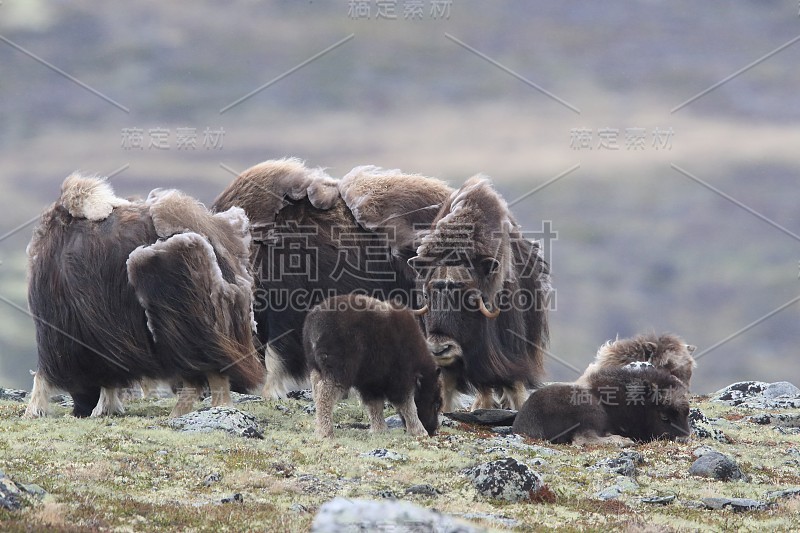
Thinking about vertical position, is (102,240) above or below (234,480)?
above

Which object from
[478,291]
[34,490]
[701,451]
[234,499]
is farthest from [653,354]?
[34,490]

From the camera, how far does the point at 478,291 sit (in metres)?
7.43

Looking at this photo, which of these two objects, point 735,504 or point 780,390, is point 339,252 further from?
point 780,390

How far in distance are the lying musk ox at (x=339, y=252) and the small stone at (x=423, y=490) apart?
8.96 ft

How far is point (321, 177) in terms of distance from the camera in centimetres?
855

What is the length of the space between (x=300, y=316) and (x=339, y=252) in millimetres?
587

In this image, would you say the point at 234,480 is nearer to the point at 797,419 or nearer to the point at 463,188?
the point at 463,188

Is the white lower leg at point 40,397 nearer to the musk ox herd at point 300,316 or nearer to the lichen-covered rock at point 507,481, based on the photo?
the musk ox herd at point 300,316

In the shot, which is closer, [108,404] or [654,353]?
[108,404]

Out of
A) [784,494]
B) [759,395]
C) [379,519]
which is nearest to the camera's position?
[379,519]

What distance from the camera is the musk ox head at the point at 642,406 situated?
286 inches

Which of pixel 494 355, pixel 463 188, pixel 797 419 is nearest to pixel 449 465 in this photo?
pixel 494 355

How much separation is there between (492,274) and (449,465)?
2152 millimetres

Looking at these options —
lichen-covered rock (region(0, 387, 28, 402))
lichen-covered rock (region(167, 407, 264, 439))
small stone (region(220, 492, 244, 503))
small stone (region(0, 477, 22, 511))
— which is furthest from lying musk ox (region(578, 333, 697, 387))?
small stone (region(0, 477, 22, 511))
